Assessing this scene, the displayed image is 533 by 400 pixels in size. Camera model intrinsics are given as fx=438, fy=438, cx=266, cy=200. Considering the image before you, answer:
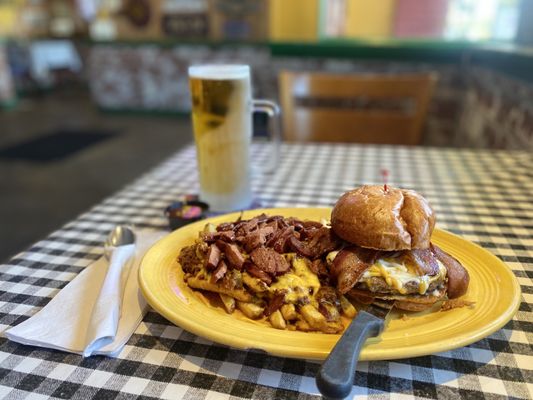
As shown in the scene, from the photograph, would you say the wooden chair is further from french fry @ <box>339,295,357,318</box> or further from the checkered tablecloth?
french fry @ <box>339,295,357,318</box>

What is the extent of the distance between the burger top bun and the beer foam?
0.53 metres

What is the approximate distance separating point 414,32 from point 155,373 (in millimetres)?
6995

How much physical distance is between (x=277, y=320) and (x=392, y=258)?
0.22m

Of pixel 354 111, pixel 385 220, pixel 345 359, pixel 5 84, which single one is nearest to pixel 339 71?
pixel 354 111

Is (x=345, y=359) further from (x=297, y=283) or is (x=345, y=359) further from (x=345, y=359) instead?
(x=297, y=283)

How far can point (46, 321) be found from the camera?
2.37 ft

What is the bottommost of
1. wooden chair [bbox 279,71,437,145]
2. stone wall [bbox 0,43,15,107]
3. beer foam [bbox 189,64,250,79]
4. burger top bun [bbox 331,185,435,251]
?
stone wall [bbox 0,43,15,107]

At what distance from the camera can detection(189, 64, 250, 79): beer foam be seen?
1.13 m

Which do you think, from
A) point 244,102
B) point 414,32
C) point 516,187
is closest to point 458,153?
point 516,187

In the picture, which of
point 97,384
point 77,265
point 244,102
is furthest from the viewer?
point 244,102

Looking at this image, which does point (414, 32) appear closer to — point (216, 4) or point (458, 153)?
point (216, 4)

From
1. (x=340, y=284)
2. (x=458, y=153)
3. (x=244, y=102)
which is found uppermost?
(x=244, y=102)

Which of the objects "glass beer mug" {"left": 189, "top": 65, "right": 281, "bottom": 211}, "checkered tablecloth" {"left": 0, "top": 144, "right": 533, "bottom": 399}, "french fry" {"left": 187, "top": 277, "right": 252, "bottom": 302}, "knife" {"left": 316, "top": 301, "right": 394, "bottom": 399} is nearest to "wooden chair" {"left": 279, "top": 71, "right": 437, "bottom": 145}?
"checkered tablecloth" {"left": 0, "top": 144, "right": 533, "bottom": 399}

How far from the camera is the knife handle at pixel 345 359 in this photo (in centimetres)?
50
